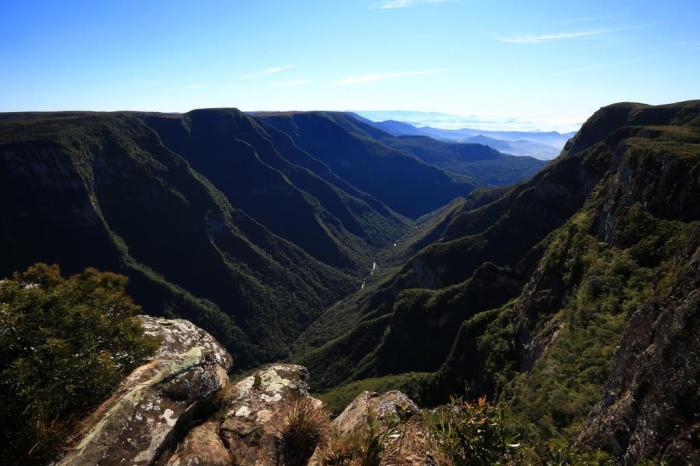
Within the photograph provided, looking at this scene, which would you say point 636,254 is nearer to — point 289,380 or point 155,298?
point 289,380

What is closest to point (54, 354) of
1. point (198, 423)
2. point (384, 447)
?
point (198, 423)

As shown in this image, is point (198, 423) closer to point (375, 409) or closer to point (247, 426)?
point (247, 426)

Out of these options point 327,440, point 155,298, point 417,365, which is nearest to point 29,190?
point 155,298

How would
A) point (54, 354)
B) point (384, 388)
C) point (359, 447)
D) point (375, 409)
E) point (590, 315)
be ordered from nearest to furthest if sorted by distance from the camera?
point (54, 354) < point (359, 447) < point (375, 409) < point (590, 315) < point (384, 388)

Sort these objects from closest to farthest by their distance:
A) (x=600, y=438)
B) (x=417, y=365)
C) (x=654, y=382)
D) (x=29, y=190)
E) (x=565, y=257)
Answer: (x=654, y=382)
(x=600, y=438)
(x=565, y=257)
(x=417, y=365)
(x=29, y=190)

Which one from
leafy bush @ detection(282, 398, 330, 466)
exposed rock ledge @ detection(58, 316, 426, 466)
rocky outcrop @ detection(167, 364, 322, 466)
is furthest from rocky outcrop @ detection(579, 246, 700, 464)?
rocky outcrop @ detection(167, 364, 322, 466)
